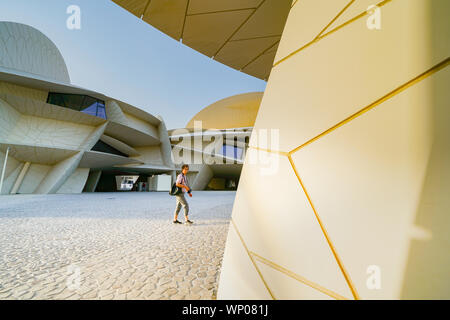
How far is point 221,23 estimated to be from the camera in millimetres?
3262

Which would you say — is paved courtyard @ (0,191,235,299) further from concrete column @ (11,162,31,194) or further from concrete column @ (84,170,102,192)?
concrete column @ (84,170,102,192)

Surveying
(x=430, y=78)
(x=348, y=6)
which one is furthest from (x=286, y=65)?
(x=430, y=78)

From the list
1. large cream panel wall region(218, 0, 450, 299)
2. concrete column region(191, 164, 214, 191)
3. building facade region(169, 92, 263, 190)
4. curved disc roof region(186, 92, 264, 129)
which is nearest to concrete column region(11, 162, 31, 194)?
building facade region(169, 92, 263, 190)

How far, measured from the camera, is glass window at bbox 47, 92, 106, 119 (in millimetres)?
16797

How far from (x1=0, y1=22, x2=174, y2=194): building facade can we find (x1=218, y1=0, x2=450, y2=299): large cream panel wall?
64.2 ft

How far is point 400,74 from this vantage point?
1.02 metres

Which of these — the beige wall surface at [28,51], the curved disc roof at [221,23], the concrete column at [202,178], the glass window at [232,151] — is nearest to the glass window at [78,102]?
the beige wall surface at [28,51]

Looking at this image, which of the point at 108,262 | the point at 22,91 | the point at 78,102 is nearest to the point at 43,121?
the point at 22,91

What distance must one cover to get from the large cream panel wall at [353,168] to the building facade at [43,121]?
1956 centimetres

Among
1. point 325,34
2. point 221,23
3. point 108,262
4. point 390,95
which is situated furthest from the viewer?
point 221,23

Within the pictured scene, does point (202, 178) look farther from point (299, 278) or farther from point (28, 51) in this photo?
point (299, 278)

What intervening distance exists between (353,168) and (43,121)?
22699 millimetres
